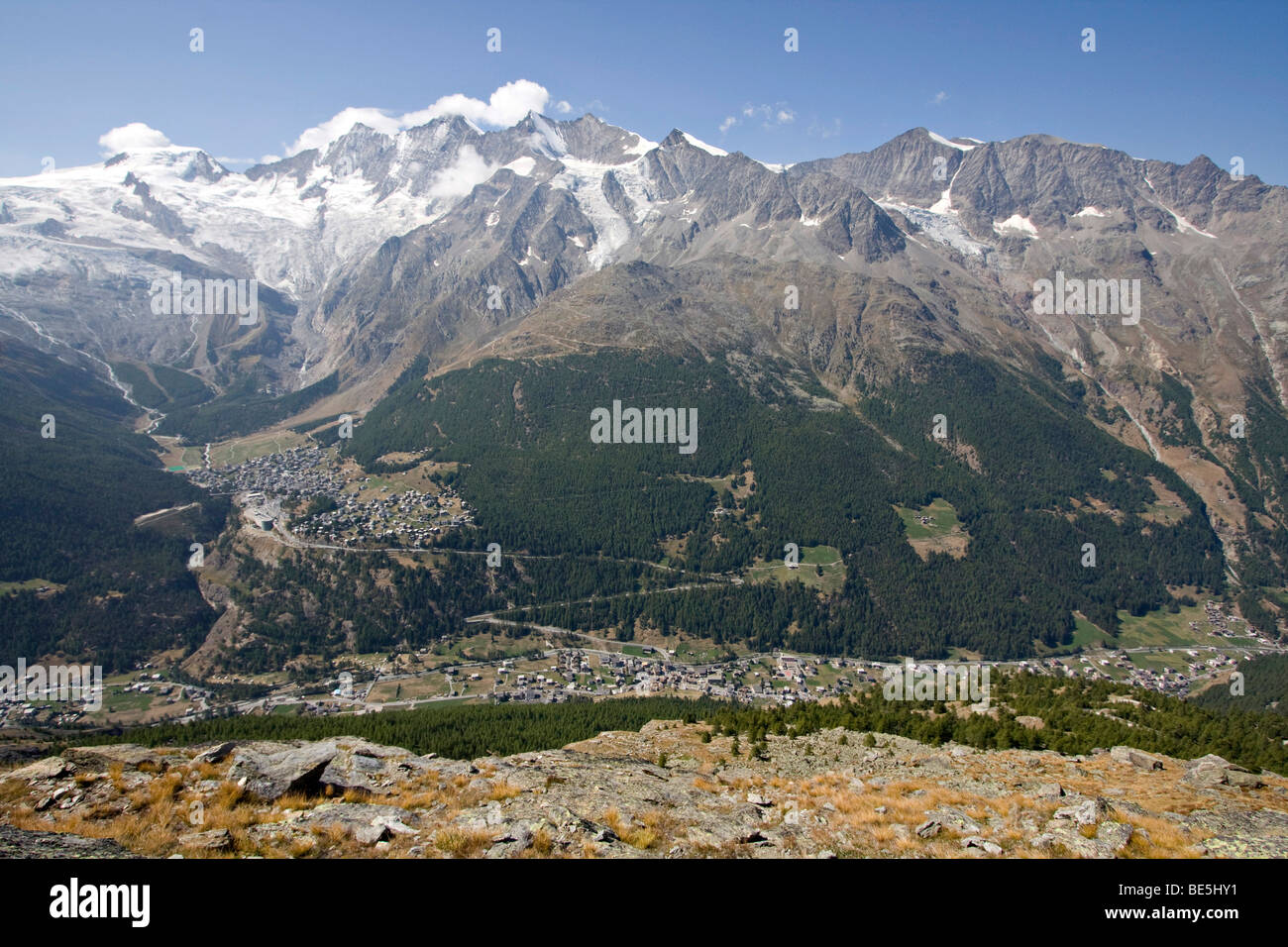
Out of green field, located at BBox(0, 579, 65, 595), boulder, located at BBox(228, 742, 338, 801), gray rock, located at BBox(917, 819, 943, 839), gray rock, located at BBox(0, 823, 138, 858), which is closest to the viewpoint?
gray rock, located at BBox(0, 823, 138, 858)

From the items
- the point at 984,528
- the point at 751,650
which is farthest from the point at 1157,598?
the point at 751,650

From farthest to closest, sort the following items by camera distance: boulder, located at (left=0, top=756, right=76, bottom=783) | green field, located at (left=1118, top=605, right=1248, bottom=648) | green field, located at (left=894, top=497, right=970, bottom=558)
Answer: green field, located at (left=894, top=497, right=970, bottom=558) → green field, located at (left=1118, top=605, right=1248, bottom=648) → boulder, located at (left=0, top=756, right=76, bottom=783)

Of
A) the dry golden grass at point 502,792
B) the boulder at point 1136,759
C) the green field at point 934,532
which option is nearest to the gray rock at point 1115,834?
the boulder at point 1136,759

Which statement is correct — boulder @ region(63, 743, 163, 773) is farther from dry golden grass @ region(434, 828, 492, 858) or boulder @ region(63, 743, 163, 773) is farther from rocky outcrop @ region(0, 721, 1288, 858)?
dry golden grass @ region(434, 828, 492, 858)

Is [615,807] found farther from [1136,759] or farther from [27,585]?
[27,585]

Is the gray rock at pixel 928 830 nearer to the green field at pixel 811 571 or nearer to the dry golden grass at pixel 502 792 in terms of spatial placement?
the dry golden grass at pixel 502 792

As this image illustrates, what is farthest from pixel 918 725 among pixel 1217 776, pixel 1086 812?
pixel 1086 812

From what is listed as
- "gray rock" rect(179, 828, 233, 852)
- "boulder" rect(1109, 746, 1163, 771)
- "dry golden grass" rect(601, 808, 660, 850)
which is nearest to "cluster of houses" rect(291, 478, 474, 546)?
"dry golden grass" rect(601, 808, 660, 850)

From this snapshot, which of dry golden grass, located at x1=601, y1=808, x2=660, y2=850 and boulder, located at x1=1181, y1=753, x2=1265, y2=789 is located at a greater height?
dry golden grass, located at x1=601, y1=808, x2=660, y2=850
